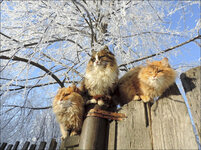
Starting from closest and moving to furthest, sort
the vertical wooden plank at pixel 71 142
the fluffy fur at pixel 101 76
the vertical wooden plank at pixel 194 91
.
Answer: the vertical wooden plank at pixel 194 91, the vertical wooden plank at pixel 71 142, the fluffy fur at pixel 101 76

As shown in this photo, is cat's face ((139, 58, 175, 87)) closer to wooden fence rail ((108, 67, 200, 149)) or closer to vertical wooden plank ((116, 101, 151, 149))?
wooden fence rail ((108, 67, 200, 149))

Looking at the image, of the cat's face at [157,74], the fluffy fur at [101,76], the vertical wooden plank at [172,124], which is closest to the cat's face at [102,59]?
the fluffy fur at [101,76]

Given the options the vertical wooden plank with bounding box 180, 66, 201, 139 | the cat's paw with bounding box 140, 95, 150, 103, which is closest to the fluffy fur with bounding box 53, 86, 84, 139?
the cat's paw with bounding box 140, 95, 150, 103

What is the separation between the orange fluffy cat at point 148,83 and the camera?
1281 millimetres

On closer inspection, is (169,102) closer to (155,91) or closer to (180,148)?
(155,91)

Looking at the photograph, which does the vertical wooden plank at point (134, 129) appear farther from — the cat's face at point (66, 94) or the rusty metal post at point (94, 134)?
the cat's face at point (66, 94)

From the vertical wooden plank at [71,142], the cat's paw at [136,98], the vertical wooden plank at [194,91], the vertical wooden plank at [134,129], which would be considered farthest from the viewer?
the cat's paw at [136,98]

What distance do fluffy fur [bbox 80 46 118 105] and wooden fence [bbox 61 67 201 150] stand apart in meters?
0.33

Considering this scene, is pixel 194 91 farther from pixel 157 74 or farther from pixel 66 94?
pixel 66 94

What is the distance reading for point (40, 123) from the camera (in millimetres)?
3754

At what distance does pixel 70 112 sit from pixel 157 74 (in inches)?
32.3

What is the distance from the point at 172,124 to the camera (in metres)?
1.02

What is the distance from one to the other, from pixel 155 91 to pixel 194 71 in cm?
33

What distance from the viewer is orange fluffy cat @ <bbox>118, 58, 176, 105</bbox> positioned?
4.20 feet
